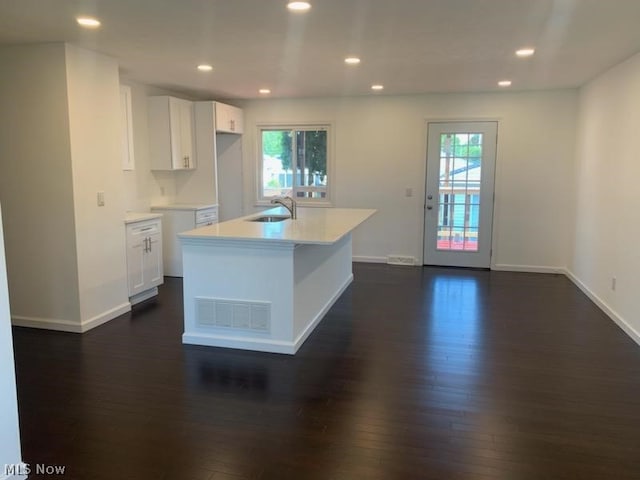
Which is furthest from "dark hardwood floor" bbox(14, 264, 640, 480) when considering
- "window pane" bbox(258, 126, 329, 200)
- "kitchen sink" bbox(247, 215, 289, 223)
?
"window pane" bbox(258, 126, 329, 200)

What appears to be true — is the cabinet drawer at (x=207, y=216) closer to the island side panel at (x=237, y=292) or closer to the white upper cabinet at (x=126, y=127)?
the white upper cabinet at (x=126, y=127)

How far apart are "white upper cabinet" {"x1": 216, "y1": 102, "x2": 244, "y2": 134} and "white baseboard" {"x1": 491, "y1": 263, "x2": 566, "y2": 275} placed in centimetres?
419

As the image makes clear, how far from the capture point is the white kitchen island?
3.69 m

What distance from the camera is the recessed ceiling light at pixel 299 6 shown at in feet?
9.45

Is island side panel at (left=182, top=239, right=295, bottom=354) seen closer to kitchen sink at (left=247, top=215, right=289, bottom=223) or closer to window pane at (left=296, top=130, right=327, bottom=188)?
kitchen sink at (left=247, top=215, right=289, bottom=223)

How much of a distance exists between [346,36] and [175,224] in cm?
346

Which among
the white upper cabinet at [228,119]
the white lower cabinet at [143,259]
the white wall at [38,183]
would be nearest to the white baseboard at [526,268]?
the white upper cabinet at [228,119]

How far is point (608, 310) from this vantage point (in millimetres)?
4730

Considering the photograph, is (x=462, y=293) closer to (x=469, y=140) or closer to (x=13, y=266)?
(x=469, y=140)

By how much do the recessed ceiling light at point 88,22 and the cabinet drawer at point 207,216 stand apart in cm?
293

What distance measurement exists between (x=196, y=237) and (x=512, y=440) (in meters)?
2.55

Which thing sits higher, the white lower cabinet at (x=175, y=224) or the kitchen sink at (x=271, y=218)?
the kitchen sink at (x=271, y=218)

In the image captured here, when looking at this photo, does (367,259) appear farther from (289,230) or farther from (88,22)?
(88,22)

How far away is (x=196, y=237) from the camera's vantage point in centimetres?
375
